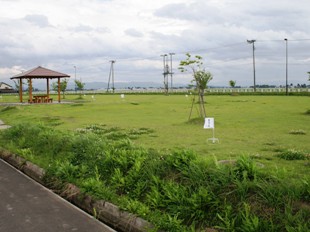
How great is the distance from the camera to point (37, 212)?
5.52 meters

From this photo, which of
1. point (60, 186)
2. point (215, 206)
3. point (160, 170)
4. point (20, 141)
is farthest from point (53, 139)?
point (215, 206)

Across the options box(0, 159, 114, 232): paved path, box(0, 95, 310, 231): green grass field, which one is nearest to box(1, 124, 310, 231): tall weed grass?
box(0, 95, 310, 231): green grass field

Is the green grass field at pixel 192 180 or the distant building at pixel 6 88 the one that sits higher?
the distant building at pixel 6 88

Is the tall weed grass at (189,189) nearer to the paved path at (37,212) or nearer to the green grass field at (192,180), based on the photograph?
the green grass field at (192,180)

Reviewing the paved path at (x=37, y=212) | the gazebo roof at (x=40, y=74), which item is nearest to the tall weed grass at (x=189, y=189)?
the paved path at (x=37, y=212)

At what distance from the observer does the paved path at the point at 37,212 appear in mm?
4898

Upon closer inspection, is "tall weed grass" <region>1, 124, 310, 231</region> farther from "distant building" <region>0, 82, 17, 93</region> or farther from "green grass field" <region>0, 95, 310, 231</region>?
"distant building" <region>0, 82, 17, 93</region>

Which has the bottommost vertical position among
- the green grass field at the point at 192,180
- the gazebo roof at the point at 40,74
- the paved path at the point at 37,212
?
the paved path at the point at 37,212

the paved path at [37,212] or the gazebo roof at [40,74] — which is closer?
the paved path at [37,212]

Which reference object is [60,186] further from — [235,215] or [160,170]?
[235,215]

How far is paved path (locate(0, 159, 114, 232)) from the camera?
16.1 feet

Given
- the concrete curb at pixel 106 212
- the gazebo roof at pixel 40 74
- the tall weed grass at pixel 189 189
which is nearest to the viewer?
the tall weed grass at pixel 189 189

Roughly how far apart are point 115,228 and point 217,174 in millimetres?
1565

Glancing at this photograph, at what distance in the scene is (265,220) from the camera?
13.1 feet
